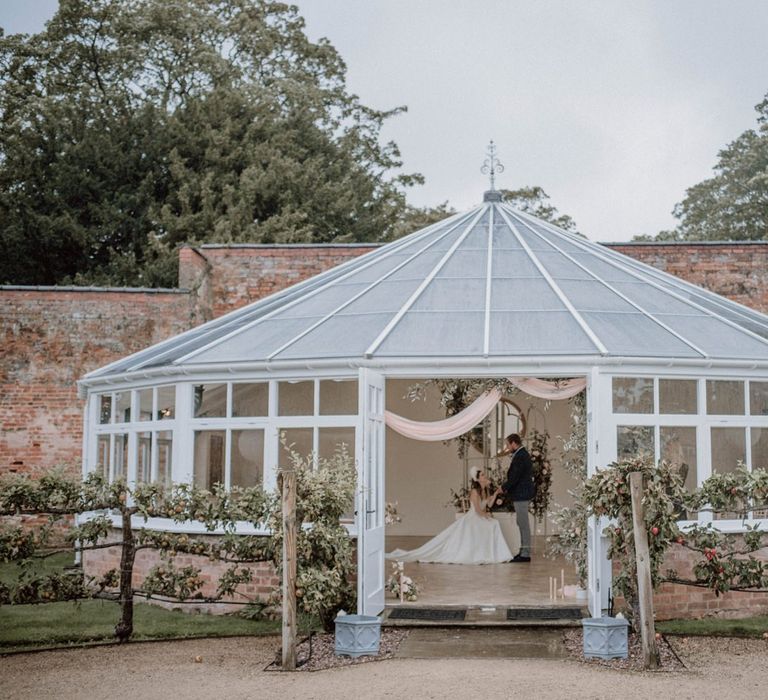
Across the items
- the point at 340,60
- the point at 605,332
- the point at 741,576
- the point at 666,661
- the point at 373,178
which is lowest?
the point at 666,661

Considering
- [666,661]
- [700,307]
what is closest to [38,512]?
[666,661]

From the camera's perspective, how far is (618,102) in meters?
23.8

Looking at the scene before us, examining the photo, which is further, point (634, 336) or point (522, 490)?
point (522, 490)

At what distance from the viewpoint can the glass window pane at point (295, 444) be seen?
10.6 m

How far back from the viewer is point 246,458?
10898 millimetres

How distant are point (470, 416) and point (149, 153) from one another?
16695mm

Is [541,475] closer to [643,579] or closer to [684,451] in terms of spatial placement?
[684,451]

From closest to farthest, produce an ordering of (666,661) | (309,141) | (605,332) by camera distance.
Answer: (666,661) < (605,332) < (309,141)

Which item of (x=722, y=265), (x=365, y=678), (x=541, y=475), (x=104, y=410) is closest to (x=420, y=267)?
(x=104, y=410)

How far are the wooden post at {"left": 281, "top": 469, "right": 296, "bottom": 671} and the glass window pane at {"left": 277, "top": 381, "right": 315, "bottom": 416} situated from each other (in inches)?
82.8

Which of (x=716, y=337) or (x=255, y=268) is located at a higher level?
(x=255, y=268)

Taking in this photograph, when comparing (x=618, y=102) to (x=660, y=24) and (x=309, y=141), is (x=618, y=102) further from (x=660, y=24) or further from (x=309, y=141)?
(x=309, y=141)

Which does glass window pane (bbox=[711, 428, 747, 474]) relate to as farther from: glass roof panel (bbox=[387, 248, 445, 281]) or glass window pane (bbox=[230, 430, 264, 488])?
glass window pane (bbox=[230, 430, 264, 488])

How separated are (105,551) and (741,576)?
7.36 metres
